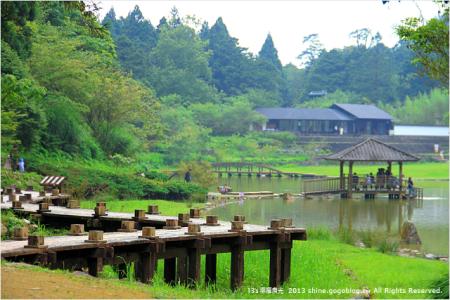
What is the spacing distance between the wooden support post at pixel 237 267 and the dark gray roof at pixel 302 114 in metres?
61.3

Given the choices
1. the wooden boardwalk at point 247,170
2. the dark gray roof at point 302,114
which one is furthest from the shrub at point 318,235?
the dark gray roof at point 302,114

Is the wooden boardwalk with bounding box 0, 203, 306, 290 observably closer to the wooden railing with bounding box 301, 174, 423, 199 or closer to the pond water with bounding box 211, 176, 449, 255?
the pond water with bounding box 211, 176, 449, 255

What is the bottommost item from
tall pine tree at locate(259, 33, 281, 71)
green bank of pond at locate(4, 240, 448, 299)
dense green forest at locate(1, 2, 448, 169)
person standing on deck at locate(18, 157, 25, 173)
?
green bank of pond at locate(4, 240, 448, 299)

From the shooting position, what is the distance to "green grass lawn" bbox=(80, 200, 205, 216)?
961 inches

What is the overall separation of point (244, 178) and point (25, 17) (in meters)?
35.0

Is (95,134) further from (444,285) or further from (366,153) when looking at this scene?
(444,285)

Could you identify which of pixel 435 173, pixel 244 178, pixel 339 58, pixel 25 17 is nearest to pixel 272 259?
pixel 25 17

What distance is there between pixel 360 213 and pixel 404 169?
29.1 meters

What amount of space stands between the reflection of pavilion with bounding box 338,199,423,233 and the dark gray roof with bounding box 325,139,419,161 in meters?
2.11

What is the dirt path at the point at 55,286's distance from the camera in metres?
8.59

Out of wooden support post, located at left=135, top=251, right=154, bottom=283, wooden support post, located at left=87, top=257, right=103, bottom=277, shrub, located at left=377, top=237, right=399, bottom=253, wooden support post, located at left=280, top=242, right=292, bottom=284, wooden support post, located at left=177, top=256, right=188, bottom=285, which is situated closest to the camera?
wooden support post, located at left=87, top=257, right=103, bottom=277

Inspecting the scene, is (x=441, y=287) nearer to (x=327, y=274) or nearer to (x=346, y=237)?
(x=327, y=274)

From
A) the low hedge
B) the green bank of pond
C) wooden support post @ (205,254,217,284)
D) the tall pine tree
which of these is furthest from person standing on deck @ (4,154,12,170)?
the tall pine tree

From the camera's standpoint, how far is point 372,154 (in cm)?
3872
